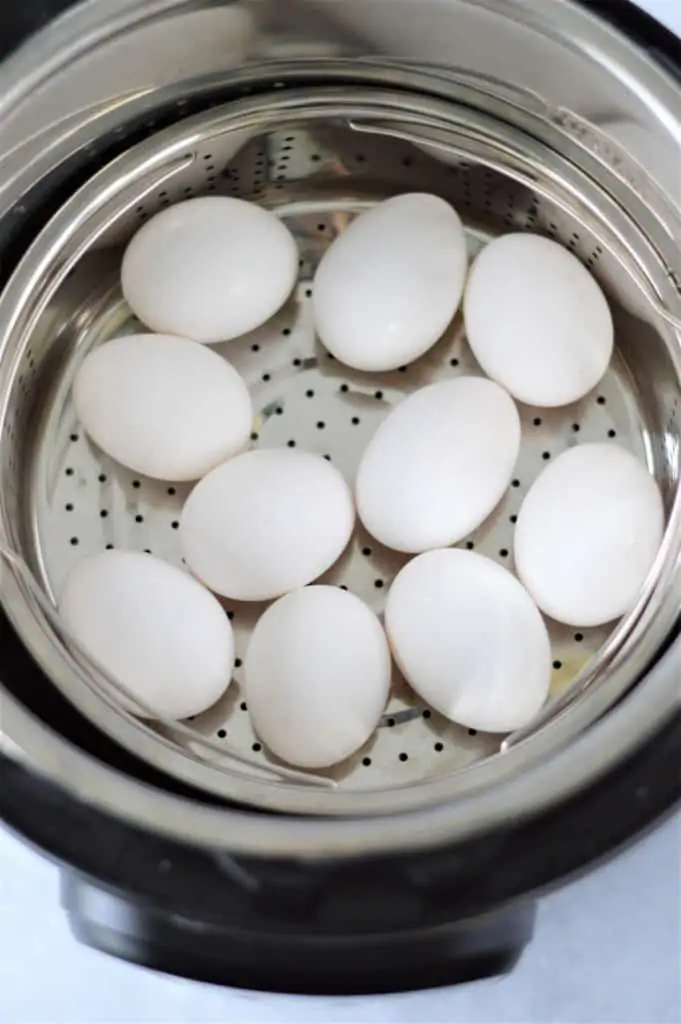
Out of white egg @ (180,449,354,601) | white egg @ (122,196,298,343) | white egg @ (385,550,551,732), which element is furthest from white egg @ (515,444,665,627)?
white egg @ (122,196,298,343)

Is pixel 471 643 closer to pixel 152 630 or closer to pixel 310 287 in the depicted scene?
pixel 152 630

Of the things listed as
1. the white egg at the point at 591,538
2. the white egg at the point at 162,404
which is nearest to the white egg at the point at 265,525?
the white egg at the point at 162,404

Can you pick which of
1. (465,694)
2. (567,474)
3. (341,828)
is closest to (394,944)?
(341,828)

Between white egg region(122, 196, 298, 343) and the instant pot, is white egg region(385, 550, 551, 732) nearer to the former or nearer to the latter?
the instant pot

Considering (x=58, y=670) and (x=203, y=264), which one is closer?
(x=58, y=670)

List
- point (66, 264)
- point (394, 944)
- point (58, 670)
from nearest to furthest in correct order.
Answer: point (394, 944)
point (58, 670)
point (66, 264)

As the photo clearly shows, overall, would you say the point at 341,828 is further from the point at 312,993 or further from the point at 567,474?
the point at 567,474

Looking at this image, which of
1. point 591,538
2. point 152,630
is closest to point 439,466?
point 591,538
